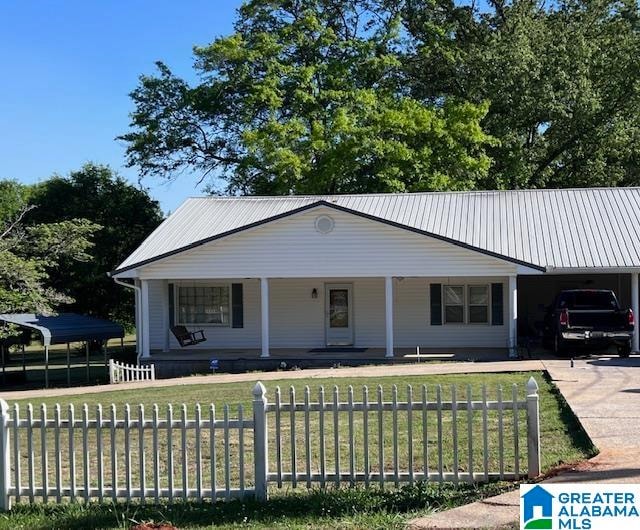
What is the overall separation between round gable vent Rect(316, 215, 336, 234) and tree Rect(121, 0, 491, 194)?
11910mm

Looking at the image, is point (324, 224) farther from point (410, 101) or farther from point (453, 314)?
point (410, 101)

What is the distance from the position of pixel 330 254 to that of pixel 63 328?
8.25 meters

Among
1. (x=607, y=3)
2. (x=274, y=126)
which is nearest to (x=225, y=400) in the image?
(x=274, y=126)

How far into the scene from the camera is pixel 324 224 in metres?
22.7

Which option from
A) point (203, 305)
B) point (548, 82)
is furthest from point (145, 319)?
point (548, 82)

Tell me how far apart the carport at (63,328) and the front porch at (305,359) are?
2526mm

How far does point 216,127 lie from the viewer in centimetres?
4059

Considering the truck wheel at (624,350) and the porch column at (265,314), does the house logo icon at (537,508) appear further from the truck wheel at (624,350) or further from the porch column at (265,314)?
the porch column at (265,314)

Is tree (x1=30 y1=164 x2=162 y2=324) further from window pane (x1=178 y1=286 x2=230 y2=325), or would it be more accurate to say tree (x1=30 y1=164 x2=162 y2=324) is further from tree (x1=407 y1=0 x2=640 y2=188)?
tree (x1=407 y1=0 x2=640 y2=188)

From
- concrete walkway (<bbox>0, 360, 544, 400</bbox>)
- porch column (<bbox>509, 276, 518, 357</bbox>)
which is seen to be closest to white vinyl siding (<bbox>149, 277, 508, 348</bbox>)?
porch column (<bbox>509, 276, 518, 357</bbox>)

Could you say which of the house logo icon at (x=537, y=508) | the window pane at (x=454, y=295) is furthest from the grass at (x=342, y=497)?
the window pane at (x=454, y=295)

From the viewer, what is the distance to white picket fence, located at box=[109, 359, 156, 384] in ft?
67.6

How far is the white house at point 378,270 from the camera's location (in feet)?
73.5

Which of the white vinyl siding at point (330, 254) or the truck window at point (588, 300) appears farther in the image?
the white vinyl siding at point (330, 254)
